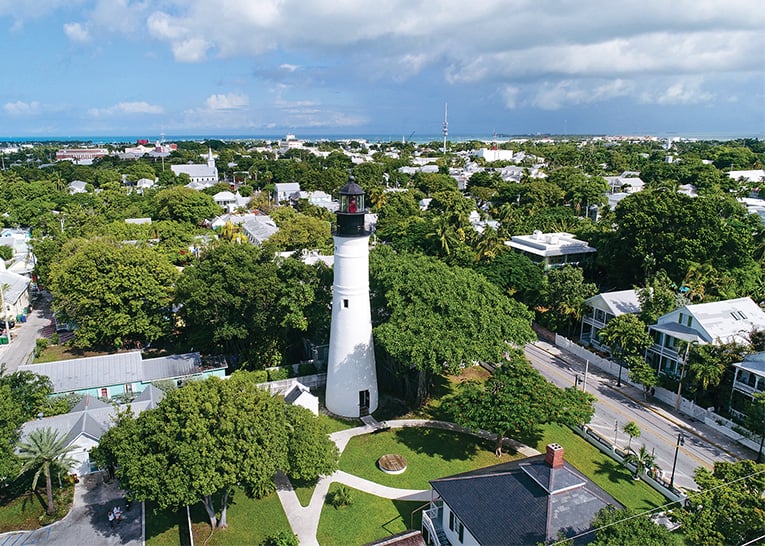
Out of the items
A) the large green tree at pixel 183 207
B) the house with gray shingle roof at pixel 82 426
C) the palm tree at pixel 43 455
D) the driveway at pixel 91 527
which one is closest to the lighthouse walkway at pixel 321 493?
the driveway at pixel 91 527

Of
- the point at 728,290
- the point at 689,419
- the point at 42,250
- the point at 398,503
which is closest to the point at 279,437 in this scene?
the point at 398,503

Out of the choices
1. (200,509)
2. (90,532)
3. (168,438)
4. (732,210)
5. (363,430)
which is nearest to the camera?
(168,438)

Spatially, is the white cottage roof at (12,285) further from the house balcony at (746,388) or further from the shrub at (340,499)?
the house balcony at (746,388)

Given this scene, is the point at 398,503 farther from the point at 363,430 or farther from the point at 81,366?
the point at 81,366

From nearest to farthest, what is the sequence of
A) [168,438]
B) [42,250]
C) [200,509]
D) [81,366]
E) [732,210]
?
[168,438], [200,509], [81,366], [42,250], [732,210]

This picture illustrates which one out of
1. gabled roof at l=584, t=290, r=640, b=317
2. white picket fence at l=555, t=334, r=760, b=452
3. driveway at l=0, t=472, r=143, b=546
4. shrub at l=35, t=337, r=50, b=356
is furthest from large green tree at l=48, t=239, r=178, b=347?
gabled roof at l=584, t=290, r=640, b=317

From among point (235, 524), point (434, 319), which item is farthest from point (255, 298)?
point (235, 524)
